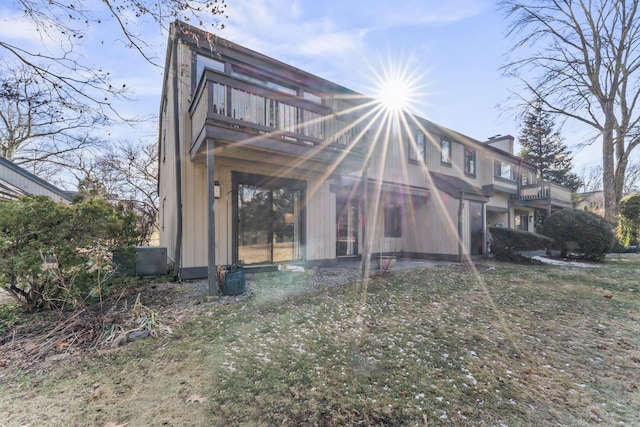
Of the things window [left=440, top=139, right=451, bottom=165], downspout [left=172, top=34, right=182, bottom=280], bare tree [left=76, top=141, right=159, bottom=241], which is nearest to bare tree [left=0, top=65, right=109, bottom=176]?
bare tree [left=76, top=141, right=159, bottom=241]

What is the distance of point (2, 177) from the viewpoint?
1073 centimetres

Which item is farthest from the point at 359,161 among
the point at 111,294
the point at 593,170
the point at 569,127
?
the point at 593,170

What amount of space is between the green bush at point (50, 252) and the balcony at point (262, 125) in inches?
94.2

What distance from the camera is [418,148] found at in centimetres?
1204

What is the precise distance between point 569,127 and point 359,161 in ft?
55.5

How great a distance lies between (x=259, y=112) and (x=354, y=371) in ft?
16.5

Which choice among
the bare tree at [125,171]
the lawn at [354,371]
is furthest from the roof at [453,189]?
the bare tree at [125,171]

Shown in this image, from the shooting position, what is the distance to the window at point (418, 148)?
1170 cm

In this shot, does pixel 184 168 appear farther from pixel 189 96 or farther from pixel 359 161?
pixel 359 161

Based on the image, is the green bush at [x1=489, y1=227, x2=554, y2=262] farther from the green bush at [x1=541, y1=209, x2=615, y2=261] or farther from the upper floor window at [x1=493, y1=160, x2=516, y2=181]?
the upper floor window at [x1=493, y1=160, x2=516, y2=181]

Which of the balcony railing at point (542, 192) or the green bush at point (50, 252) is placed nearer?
the green bush at point (50, 252)

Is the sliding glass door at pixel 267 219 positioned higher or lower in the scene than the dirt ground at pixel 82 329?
higher

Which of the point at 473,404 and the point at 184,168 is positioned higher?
the point at 184,168

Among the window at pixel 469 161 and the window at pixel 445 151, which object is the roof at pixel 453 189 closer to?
the window at pixel 445 151
